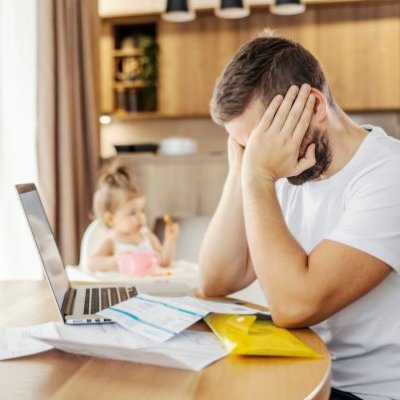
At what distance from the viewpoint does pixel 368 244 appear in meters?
1.18

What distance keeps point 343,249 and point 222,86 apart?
43cm

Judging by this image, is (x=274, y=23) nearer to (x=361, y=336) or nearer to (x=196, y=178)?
(x=196, y=178)

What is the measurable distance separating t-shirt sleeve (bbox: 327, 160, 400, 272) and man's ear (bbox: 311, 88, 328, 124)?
15 centimetres

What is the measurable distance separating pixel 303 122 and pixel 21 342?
0.69m

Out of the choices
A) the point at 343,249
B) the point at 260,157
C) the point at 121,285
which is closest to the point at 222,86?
the point at 260,157

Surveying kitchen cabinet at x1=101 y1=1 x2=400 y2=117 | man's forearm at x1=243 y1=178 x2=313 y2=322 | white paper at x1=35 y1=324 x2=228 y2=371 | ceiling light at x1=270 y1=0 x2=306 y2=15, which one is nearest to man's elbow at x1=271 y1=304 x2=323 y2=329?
man's forearm at x1=243 y1=178 x2=313 y2=322

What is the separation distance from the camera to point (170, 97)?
471cm

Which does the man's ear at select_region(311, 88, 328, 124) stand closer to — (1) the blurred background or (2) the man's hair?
(2) the man's hair

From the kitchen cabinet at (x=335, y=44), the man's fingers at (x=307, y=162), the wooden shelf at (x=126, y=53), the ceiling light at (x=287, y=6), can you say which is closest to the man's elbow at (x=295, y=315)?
the man's fingers at (x=307, y=162)

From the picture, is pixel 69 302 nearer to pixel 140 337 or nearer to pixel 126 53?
pixel 140 337

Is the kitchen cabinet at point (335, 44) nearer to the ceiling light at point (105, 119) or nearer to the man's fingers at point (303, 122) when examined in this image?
the ceiling light at point (105, 119)

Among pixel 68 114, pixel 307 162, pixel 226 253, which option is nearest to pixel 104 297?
pixel 226 253

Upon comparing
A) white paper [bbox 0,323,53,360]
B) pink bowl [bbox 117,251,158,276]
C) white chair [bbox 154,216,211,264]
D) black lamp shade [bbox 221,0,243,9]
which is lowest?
white chair [bbox 154,216,211,264]

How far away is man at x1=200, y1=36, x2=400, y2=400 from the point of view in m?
1.18
